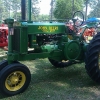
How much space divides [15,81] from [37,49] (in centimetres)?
102

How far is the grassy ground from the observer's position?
3.94 metres

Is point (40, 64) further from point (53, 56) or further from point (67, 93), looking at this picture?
point (67, 93)

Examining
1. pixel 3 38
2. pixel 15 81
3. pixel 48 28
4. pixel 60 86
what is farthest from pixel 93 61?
pixel 3 38

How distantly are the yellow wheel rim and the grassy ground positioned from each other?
18 cm

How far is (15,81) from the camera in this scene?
4.00 meters

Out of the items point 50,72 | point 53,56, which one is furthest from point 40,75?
point 53,56

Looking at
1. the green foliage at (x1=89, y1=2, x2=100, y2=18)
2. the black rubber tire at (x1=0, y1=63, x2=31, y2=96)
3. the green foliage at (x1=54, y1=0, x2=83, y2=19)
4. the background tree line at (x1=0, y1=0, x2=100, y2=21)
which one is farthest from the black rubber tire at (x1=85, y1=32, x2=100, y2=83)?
the green foliage at (x1=89, y1=2, x2=100, y2=18)

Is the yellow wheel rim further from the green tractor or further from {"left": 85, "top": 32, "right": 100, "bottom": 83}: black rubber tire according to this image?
{"left": 85, "top": 32, "right": 100, "bottom": 83}: black rubber tire

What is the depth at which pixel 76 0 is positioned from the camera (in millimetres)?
43812

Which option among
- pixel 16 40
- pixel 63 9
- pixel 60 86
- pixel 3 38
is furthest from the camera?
pixel 63 9

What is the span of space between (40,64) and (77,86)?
2.33 m

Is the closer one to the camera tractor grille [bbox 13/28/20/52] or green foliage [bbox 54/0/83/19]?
tractor grille [bbox 13/28/20/52]

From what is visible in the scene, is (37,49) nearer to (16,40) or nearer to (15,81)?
(16,40)

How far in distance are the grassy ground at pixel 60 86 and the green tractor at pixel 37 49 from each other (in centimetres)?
24
